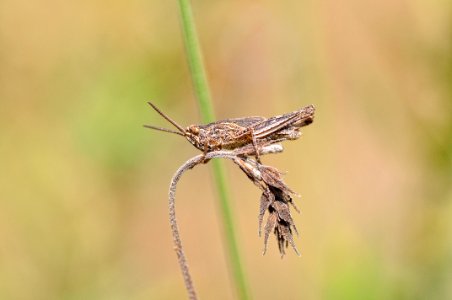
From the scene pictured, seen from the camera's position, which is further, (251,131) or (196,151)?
(196,151)

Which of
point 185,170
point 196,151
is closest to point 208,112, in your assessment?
point 185,170

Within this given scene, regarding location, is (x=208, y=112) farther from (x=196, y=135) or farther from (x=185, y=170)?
(x=185, y=170)

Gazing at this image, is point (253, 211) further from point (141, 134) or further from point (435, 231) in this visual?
point (435, 231)

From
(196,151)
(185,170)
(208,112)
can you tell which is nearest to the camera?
(185,170)

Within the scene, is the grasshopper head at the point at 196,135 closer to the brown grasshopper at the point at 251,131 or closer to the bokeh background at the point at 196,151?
the brown grasshopper at the point at 251,131

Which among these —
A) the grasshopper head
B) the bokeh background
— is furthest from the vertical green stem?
the bokeh background

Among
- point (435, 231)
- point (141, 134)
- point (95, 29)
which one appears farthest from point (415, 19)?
point (95, 29)
